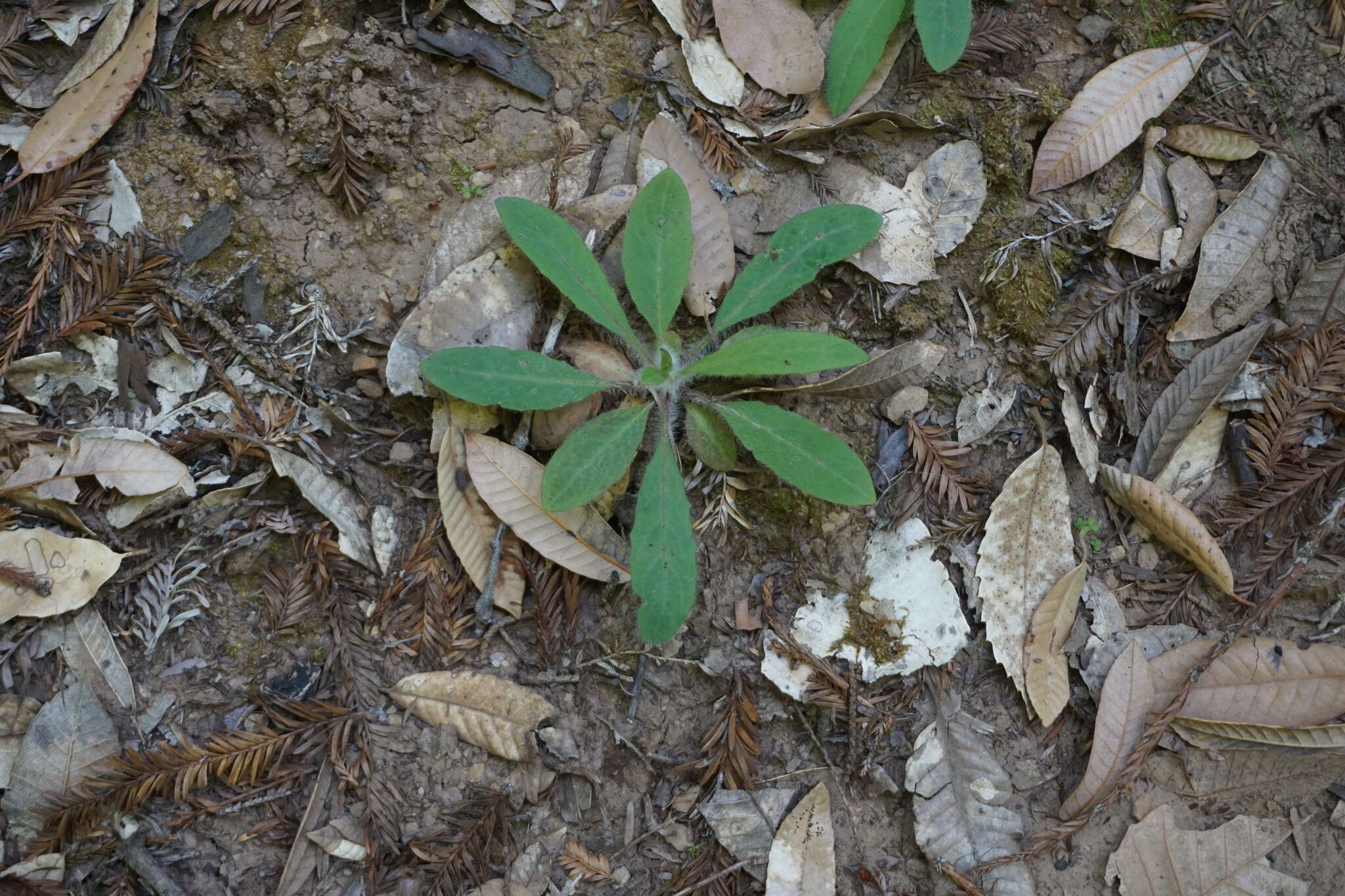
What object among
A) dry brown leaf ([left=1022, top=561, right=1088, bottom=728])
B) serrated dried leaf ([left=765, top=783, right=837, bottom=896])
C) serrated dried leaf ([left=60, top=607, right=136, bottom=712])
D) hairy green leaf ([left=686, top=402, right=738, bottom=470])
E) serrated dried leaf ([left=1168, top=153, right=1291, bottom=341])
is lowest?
serrated dried leaf ([left=765, top=783, right=837, bottom=896])

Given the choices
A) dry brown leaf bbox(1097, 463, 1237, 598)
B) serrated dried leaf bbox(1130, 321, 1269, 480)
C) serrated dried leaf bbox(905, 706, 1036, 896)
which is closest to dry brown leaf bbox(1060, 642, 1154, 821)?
serrated dried leaf bbox(905, 706, 1036, 896)

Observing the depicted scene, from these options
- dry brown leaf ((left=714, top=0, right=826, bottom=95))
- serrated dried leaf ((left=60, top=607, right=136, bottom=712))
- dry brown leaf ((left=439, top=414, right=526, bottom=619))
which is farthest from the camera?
dry brown leaf ((left=714, top=0, right=826, bottom=95))

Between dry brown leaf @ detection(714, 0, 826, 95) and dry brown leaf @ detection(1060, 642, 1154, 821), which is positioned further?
dry brown leaf @ detection(714, 0, 826, 95)

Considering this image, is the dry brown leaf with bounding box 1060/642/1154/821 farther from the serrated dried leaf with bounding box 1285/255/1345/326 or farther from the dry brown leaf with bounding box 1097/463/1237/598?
the serrated dried leaf with bounding box 1285/255/1345/326

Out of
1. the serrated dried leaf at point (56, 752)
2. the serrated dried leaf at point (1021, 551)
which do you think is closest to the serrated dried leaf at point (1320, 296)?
the serrated dried leaf at point (1021, 551)

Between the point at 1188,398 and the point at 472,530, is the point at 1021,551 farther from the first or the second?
the point at 472,530

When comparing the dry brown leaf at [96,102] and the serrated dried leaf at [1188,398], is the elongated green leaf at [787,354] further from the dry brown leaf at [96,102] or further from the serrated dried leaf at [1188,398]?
the dry brown leaf at [96,102]

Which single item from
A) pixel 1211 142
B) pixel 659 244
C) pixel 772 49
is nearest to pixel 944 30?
pixel 772 49
